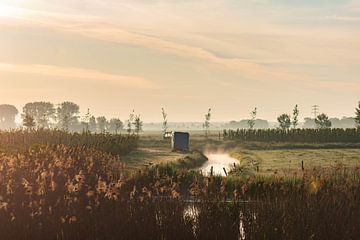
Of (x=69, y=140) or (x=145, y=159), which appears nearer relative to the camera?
(x=145, y=159)

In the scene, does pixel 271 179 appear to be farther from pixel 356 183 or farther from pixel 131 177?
pixel 356 183

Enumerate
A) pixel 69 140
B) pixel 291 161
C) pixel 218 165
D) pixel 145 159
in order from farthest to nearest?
1. pixel 291 161
2. pixel 69 140
3. pixel 218 165
4. pixel 145 159

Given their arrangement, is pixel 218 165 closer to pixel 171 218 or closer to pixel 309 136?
pixel 171 218

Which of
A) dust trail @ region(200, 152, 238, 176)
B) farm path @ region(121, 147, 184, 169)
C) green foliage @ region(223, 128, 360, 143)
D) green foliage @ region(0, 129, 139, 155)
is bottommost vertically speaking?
dust trail @ region(200, 152, 238, 176)

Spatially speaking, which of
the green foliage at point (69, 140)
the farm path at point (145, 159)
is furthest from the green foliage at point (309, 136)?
the green foliage at point (69, 140)

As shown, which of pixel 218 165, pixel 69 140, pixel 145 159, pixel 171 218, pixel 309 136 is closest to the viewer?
pixel 171 218

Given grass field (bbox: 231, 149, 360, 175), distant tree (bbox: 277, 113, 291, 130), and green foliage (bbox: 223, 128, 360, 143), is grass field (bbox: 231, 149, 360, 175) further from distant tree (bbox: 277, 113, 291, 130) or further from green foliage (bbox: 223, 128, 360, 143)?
distant tree (bbox: 277, 113, 291, 130)

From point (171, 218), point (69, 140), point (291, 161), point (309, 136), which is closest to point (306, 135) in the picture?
point (309, 136)

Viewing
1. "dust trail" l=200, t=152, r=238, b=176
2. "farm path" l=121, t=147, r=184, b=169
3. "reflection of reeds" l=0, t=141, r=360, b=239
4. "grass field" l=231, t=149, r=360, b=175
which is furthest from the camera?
Result: "farm path" l=121, t=147, r=184, b=169

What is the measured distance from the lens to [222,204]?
28.6 ft

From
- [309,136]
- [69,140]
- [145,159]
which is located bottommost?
[145,159]

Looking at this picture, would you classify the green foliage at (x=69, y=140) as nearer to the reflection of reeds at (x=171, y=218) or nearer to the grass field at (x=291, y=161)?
the grass field at (x=291, y=161)

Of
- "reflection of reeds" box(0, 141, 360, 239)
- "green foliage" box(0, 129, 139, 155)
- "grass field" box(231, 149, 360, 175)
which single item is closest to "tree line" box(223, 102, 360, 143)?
"grass field" box(231, 149, 360, 175)

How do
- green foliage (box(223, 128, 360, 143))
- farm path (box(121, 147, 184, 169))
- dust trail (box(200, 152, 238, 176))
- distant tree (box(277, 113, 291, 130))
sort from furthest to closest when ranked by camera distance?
distant tree (box(277, 113, 291, 130))
green foliage (box(223, 128, 360, 143))
farm path (box(121, 147, 184, 169))
dust trail (box(200, 152, 238, 176))
